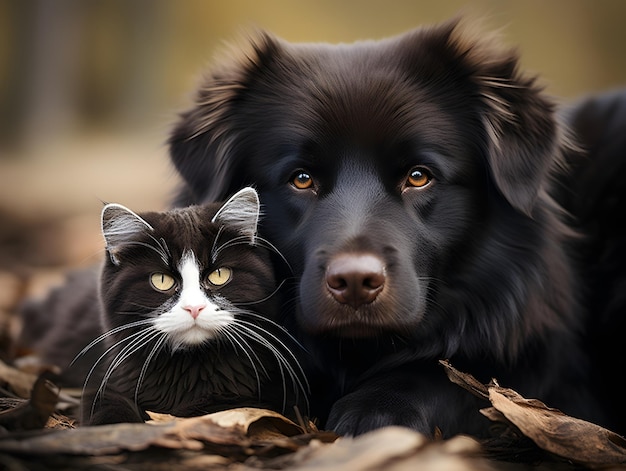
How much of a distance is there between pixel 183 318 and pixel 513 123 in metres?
1.55

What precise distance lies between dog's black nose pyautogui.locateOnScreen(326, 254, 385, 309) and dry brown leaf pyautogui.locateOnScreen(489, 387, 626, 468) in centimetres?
51

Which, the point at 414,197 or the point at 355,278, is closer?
the point at 355,278

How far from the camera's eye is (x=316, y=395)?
312cm

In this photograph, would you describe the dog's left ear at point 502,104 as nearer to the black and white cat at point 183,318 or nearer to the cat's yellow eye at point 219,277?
the black and white cat at point 183,318

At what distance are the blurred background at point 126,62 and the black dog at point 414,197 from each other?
261 inches

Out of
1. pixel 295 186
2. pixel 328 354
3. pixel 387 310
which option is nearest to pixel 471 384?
pixel 387 310

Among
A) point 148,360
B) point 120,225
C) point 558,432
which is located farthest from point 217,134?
point 558,432

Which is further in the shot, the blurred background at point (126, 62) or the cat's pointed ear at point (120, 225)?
the blurred background at point (126, 62)

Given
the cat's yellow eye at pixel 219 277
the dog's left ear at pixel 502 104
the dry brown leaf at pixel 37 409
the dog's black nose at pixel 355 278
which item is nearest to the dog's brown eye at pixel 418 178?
the dog's left ear at pixel 502 104

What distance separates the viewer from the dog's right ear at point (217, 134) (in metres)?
3.21

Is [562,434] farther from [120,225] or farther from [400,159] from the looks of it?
[120,225]

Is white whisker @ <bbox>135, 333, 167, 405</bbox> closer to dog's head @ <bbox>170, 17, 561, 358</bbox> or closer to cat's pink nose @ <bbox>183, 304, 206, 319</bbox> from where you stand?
cat's pink nose @ <bbox>183, 304, 206, 319</bbox>

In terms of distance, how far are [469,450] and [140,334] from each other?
4.05 ft

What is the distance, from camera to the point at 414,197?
299 cm
